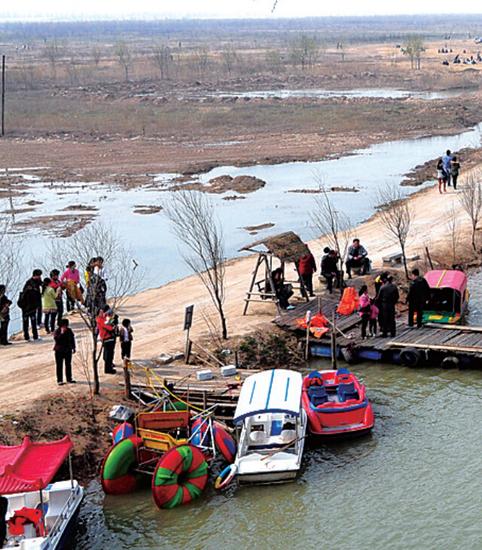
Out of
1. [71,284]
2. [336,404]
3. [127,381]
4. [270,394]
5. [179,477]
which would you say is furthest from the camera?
[71,284]

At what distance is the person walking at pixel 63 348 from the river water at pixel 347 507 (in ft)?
12.5

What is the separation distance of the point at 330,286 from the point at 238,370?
7034mm

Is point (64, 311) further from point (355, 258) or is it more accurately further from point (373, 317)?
point (373, 317)

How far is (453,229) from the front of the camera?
3634 cm

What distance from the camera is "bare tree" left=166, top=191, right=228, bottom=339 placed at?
1066 inches

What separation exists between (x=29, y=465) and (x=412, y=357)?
11.1m

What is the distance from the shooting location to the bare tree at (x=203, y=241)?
88.8ft

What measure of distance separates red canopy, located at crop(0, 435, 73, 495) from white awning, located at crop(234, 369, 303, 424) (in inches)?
148

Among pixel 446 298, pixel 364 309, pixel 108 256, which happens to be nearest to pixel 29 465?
pixel 364 309

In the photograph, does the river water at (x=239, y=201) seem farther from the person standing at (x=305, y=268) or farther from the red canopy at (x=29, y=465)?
the red canopy at (x=29, y=465)

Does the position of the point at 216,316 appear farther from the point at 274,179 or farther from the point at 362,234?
the point at 274,179

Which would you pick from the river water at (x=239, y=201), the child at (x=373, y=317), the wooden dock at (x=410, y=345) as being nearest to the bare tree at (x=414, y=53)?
the river water at (x=239, y=201)

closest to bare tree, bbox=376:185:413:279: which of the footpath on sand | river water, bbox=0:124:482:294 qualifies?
the footpath on sand

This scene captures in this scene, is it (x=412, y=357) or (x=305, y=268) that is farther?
(x=305, y=268)
